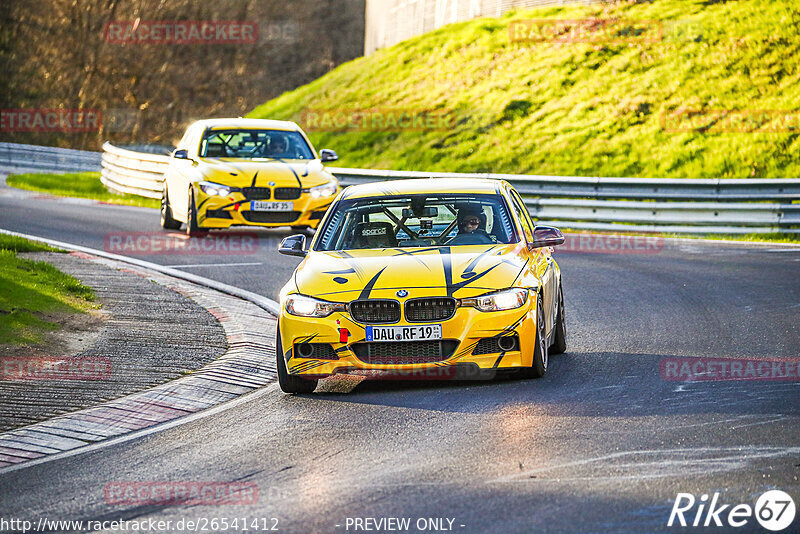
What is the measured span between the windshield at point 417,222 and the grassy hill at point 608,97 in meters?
16.9

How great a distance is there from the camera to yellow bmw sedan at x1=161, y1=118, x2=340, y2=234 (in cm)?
1908

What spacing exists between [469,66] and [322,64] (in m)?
33.0

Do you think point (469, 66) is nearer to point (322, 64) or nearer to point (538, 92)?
point (538, 92)

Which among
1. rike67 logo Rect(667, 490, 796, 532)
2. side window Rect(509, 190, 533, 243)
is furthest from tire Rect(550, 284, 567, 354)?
rike67 logo Rect(667, 490, 796, 532)

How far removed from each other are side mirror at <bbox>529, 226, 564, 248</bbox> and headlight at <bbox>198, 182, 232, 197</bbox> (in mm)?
9560

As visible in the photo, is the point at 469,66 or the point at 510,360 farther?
the point at 469,66

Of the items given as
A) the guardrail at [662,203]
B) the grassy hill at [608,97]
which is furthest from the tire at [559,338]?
the grassy hill at [608,97]

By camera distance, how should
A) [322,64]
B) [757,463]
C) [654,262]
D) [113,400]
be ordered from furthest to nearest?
[322,64] → [654,262] → [113,400] → [757,463]

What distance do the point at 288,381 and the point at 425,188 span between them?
2.28 metres

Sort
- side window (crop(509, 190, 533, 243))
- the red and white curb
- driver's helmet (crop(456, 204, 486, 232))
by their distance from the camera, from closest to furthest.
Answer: the red and white curb, driver's helmet (crop(456, 204, 486, 232)), side window (crop(509, 190, 533, 243))

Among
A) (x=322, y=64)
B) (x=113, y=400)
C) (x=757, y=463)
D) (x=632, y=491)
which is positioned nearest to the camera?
(x=632, y=491)

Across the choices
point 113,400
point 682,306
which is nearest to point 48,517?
point 113,400

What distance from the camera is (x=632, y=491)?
6148mm

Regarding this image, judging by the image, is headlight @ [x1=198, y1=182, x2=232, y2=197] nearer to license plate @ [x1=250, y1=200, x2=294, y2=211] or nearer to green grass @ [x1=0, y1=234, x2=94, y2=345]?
license plate @ [x1=250, y1=200, x2=294, y2=211]
